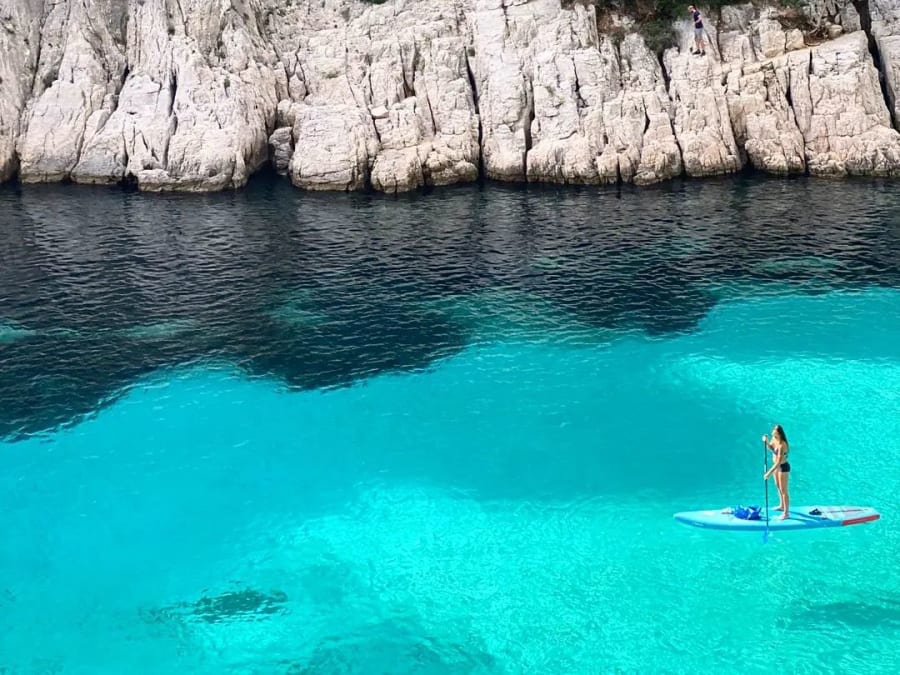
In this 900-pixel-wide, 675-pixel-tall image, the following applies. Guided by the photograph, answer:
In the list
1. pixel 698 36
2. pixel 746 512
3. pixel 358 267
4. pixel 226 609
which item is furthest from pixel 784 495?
pixel 698 36

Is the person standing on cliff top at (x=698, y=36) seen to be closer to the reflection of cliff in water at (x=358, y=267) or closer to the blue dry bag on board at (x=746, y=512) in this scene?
the reflection of cliff in water at (x=358, y=267)

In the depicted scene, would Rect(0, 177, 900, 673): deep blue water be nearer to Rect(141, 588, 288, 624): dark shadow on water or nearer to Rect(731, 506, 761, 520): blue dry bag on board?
Rect(141, 588, 288, 624): dark shadow on water

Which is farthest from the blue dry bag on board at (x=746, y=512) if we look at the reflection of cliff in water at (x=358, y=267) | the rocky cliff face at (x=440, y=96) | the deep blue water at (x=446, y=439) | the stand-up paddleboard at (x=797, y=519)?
the rocky cliff face at (x=440, y=96)

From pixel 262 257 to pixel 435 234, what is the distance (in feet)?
36.4

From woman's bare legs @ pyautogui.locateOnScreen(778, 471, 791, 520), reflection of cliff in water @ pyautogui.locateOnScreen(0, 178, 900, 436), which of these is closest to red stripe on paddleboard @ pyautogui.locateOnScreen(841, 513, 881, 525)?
woman's bare legs @ pyautogui.locateOnScreen(778, 471, 791, 520)

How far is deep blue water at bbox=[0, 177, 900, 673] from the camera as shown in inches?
925

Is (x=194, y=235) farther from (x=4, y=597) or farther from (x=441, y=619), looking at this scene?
(x=441, y=619)

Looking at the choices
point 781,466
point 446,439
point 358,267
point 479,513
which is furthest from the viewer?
point 358,267

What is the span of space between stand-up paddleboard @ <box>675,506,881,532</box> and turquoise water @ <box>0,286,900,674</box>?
0.89m

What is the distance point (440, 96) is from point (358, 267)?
2295cm

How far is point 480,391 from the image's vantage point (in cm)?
3603

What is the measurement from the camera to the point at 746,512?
1021 inches

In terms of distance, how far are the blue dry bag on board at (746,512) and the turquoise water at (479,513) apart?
1.01 metres

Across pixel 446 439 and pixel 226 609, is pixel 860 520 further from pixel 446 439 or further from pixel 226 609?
pixel 226 609
